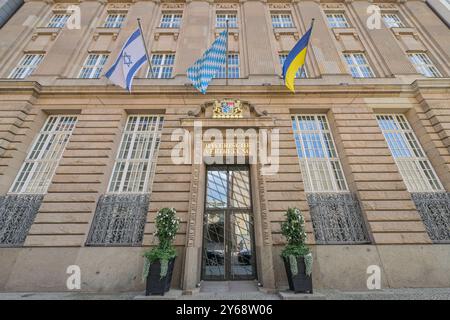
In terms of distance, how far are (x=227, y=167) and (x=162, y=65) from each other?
30.8 feet

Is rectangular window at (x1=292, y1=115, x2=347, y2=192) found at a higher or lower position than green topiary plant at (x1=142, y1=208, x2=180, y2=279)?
higher

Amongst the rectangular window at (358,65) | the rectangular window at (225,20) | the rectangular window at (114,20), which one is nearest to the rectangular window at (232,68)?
the rectangular window at (225,20)

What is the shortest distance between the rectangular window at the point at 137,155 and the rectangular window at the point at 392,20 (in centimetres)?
2073

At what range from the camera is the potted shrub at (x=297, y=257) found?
6.50 meters

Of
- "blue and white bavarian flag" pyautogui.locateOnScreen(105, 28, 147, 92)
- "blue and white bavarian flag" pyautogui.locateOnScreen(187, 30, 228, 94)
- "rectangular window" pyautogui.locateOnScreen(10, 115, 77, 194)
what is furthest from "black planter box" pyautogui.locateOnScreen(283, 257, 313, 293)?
"rectangular window" pyautogui.locateOnScreen(10, 115, 77, 194)

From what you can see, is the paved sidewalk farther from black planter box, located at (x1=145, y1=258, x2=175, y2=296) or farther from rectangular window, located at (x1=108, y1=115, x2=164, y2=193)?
rectangular window, located at (x1=108, y1=115, x2=164, y2=193)

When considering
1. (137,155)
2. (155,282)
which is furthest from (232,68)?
(155,282)

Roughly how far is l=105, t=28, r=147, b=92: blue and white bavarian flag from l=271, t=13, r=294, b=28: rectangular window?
11999mm

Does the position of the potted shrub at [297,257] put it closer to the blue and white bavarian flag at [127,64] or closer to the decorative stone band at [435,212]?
the decorative stone band at [435,212]

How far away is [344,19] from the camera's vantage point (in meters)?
17.3

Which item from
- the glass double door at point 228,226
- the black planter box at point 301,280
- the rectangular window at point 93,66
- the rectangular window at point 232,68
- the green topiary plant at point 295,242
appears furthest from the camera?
the rectangular window at point 93,66

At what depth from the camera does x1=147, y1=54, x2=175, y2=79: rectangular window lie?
45.1 ft
